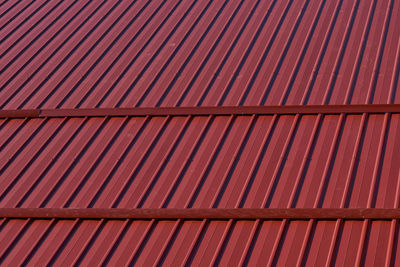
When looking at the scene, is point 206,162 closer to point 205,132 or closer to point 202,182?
point 202,182

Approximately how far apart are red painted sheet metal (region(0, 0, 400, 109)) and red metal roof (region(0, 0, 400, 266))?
41 mm

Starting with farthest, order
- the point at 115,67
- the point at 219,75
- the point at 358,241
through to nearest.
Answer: the point at 115,67, the point at 219,75, the point at 358,241

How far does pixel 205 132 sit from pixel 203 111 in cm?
55

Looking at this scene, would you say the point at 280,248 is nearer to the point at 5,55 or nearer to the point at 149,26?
the point at 149,26

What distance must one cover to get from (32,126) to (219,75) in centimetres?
368

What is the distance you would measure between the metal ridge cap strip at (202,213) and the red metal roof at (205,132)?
4 cm

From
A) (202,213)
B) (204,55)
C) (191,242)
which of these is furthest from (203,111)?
(191,242)

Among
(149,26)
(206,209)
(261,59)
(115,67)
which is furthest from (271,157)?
(149,26)

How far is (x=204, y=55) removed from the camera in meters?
13.0

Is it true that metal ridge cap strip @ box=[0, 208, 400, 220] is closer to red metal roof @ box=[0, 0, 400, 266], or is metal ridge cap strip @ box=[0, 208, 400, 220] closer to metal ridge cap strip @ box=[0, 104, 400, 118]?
red metal roof @ box=[0, 0, 400, 266]

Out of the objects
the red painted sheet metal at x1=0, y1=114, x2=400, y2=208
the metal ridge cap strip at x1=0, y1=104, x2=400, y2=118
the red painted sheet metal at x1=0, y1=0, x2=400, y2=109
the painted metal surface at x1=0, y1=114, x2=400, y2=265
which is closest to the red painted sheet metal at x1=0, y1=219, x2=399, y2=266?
the painted metal surface at x1=0, y1=114, x2=400, y2=265

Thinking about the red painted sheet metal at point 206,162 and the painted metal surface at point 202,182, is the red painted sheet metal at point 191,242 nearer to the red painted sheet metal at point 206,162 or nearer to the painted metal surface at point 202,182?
the painted metal surface at point 202,182

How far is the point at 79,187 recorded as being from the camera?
10227 mm

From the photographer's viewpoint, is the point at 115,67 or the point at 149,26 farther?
the point at 149,26
